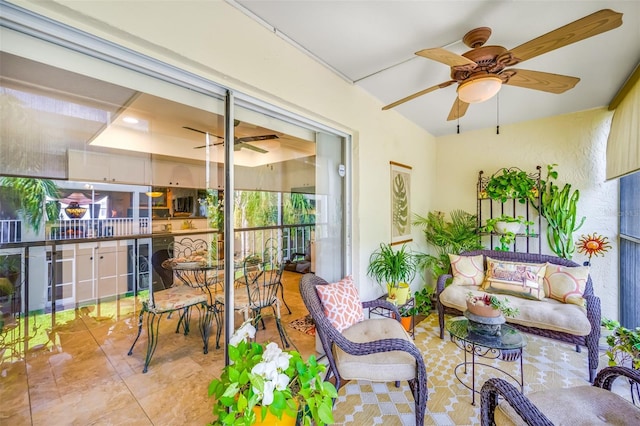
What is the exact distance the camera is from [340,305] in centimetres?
201

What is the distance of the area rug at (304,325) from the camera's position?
2704 millimetres

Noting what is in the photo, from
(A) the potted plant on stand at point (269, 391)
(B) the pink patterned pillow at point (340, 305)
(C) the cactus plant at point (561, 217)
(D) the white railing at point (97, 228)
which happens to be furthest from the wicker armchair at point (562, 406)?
(D) the white railing at point (97, 228)

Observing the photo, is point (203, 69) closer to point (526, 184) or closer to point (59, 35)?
point (59, 35)

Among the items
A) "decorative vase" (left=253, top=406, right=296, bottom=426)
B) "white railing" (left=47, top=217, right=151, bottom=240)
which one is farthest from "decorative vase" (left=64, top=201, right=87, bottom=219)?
"decorative vase" (left=253, top=406, right=296, bottom=426)

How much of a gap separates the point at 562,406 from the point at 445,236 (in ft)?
9.03

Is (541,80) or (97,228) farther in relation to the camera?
(97,228)

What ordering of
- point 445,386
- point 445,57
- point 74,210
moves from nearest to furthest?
1. point 445,57
2. point 445,386
3. point 74,210

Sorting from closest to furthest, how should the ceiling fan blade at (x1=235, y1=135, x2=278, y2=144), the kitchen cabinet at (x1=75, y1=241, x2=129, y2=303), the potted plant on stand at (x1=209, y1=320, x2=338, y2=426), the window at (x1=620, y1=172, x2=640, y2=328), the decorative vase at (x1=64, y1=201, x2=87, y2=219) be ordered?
the potted plant on stand at (x1=209, y1=320, x2=338, y2=426) → the ceiling fan blade at (x1=235, y1=135, x2=278, y2=144) → the window at (x1=620, y1=172, x2=640, y2=328) → the decorative vase at (x1=64, y1=201, x2=87, y2=219) → the kitchen cabinet at (x1=75, y1=241, x2=129, y2=303)

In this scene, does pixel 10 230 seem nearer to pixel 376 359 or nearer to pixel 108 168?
pixel 108 168

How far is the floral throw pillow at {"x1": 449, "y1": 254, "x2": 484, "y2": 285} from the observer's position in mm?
3105

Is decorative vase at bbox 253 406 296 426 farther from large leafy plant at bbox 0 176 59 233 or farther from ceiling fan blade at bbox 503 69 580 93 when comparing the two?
ceiling fan blade at bbox 503 69 580 93

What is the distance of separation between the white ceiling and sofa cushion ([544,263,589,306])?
1.85 m

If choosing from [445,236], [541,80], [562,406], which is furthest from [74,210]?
[445,236]

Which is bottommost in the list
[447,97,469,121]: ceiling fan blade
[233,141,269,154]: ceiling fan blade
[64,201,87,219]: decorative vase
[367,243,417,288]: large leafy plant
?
[367,243,417,288]: large leafy plant
